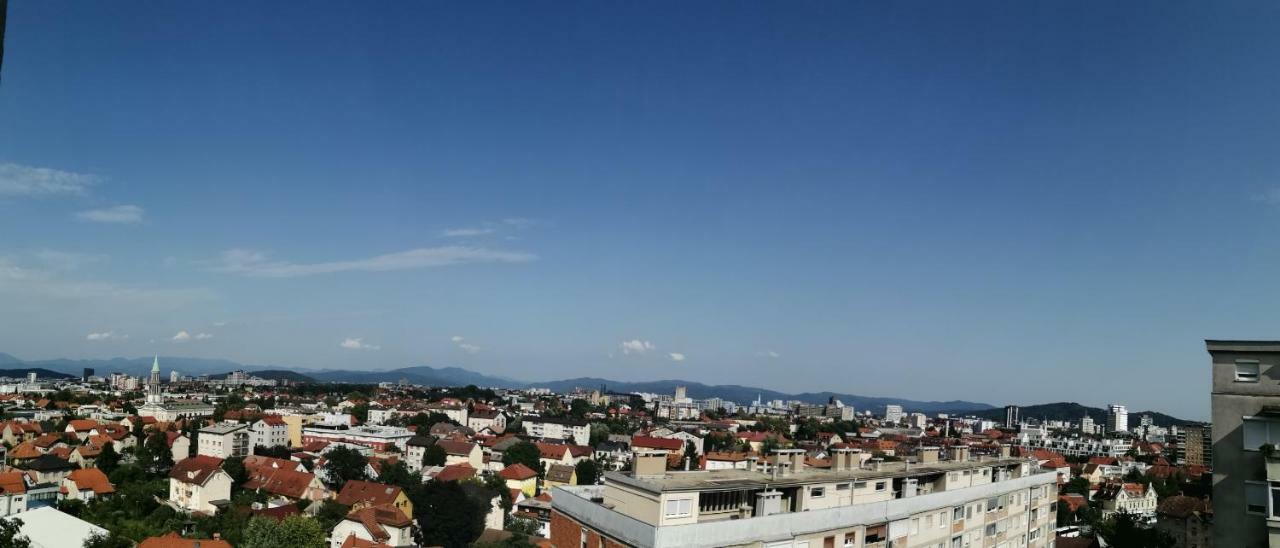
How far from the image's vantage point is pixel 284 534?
105 ft

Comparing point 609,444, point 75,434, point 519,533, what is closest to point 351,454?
point 519,533

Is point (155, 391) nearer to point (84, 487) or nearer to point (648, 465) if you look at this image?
point (84, 487)

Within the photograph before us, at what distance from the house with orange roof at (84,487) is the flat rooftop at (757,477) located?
149 ft

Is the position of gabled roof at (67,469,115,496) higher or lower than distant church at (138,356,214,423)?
higher

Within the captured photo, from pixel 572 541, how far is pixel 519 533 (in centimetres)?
2758

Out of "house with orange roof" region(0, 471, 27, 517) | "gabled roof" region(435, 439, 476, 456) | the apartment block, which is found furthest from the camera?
"gabled roof" region(435, 439, 476, 456)

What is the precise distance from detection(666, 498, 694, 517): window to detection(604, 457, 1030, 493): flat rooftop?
19 cm

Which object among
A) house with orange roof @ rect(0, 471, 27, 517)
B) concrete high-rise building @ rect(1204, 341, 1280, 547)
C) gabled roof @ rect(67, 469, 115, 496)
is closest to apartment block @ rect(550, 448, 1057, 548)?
concrete high-rise building @ rect(1204, 341, 1280, 547)

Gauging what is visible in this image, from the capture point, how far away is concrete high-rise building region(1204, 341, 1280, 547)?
464 inches

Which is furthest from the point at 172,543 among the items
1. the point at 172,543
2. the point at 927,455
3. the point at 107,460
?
the point at 107,460

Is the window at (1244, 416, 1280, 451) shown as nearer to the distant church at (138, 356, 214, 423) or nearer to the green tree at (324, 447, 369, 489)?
the green tree at (324, 447, 369, 489)

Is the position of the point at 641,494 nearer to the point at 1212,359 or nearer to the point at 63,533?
Answer: the point at 1212,359

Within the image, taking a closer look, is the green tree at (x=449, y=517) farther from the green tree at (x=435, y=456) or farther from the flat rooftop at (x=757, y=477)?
the flat rooftop at (x=757, y=477)

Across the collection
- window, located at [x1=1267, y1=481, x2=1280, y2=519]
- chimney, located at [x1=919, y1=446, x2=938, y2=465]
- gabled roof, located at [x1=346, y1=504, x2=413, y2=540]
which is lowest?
gabled roof, located at [x1=346, y1=504, x2=413, y2=540]
